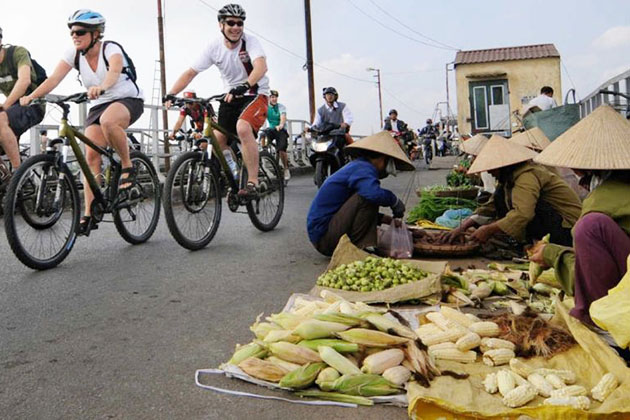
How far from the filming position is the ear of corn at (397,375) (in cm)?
266

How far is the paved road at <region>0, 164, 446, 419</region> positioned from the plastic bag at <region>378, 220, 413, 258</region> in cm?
62

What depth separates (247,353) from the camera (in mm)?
2949

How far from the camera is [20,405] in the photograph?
257 cm

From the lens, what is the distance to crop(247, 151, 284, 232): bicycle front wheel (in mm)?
7078

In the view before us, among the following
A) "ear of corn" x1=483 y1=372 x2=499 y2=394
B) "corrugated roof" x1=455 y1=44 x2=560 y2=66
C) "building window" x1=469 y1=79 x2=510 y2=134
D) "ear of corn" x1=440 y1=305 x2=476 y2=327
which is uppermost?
"corrugated roof" x1=455 y1=44 x2=560 y2=66

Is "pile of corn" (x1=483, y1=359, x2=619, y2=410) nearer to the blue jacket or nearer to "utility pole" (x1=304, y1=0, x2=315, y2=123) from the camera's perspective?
the blue jacket

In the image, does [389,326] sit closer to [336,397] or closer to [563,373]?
[336,397]

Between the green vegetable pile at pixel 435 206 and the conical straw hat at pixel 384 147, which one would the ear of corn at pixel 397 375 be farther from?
the green vegetable pile at pixel 435 206

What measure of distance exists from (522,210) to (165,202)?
325 centimetres

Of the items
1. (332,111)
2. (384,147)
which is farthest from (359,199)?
(332,111)

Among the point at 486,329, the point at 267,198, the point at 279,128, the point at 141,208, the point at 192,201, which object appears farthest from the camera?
the point at 279,128

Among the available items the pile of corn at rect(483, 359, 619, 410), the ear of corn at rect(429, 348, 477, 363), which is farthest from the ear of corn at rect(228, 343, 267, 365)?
the pile of corn at rect(483, 359, 619, 410)

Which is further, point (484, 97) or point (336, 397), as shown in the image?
point (484, 97)

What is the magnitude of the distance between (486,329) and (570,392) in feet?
2.38
